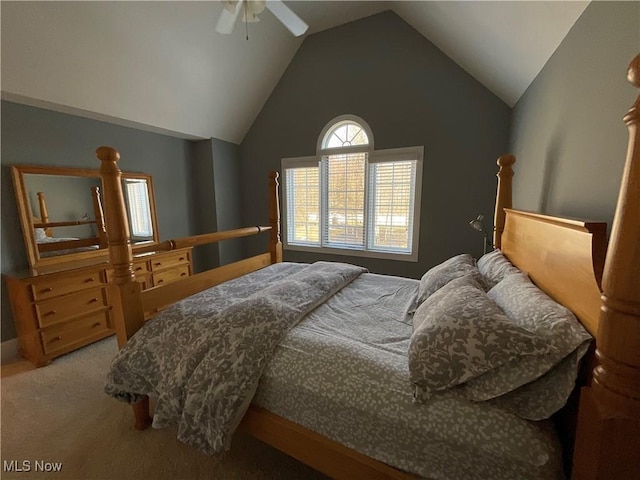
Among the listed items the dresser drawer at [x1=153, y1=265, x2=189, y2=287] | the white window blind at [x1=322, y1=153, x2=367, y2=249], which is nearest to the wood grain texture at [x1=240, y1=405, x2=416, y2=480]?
the dresser drawer at [x1=153, y1=265, x2=189, y2=287]

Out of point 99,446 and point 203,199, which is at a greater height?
point 203,199

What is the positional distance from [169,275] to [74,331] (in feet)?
3.47

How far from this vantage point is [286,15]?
6.83 feet

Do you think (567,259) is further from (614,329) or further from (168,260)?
(168,260)

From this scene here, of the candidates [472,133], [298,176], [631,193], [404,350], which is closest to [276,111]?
[298,176]

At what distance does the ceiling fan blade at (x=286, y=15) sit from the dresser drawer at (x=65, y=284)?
2.80m

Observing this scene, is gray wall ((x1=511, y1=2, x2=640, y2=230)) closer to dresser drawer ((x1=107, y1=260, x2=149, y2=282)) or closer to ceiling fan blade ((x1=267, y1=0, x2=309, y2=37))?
ceiling fan blade ((x1=267, y1=0, x2=309, y2=37))

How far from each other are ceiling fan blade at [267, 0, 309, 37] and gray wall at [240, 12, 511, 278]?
1345 millimetres

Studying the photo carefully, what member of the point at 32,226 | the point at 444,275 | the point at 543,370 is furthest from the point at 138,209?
the point at 543,370

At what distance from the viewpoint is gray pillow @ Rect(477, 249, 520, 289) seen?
5.06 feet

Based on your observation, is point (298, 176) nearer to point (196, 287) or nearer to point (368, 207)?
point (368, 207)

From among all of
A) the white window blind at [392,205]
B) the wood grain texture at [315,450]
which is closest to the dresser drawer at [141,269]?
the wood grain texture at [315,450]

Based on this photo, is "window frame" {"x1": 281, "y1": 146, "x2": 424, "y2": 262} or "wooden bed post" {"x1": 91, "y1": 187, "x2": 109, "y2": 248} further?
"window frame" {"x1": 281, "y1": 146, "x2": 424, "y2": 262}

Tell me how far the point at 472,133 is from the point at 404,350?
9.04 feet
